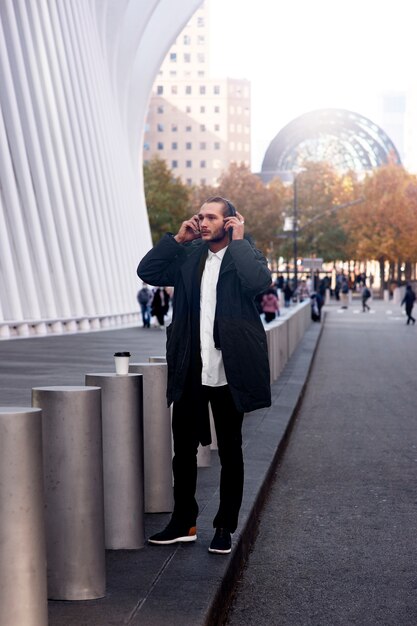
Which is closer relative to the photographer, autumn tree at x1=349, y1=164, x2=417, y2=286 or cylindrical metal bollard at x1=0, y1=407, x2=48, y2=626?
cylindrical metal bollard at x1=0, y1=407, x2=48, y2=626

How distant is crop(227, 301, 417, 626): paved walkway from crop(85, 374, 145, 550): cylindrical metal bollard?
637mm

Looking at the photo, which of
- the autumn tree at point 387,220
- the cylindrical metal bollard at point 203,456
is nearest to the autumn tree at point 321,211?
the autumn tree at point 387,220

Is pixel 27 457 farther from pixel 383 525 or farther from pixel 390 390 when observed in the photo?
pixel 390 390

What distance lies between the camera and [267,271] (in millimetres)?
5930

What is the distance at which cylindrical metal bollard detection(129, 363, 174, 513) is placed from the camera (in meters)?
7.13

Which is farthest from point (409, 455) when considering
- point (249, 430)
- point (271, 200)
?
point (271, 200)

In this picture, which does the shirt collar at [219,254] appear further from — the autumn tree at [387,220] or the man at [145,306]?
the autumn tree at [387,220]

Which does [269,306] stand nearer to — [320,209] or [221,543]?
[221,543]

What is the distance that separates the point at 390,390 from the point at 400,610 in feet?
43.2

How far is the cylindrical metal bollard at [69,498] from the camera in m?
5.02

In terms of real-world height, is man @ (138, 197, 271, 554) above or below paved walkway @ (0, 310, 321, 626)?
above

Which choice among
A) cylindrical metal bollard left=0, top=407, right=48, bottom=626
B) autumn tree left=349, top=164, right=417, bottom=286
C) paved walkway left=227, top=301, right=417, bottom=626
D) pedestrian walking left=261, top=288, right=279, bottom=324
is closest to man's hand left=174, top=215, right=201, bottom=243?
paved walkway left=227, top=301, right=417, bottom=626

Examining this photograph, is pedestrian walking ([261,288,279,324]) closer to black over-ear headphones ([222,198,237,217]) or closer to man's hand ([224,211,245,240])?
black over-ear headphones ([222,198,237,217])

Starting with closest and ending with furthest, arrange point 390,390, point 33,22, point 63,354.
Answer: point 390,390, point 63,354, point 33,22
